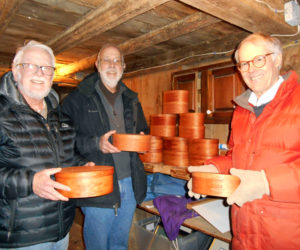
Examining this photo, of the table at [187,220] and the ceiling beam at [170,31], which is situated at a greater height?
the ceiling beam at [170,31]

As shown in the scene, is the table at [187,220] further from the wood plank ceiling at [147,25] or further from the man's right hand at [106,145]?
the wood plank ceiling at [147,25]

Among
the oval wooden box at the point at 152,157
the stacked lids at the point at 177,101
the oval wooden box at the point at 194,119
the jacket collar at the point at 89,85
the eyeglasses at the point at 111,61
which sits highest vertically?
the eyeglasses at the point at 111,61

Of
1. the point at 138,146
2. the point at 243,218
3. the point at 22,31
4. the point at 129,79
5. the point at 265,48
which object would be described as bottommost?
the point at 243,218

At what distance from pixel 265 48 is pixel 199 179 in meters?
0.89

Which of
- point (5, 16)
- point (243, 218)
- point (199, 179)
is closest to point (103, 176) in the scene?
point (199, 179)

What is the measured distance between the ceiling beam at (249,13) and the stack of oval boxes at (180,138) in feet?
3.74

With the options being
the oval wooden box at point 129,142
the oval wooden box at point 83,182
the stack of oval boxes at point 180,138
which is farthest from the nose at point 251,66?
the stack of oval boxes at point 180,138

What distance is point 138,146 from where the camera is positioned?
197cm

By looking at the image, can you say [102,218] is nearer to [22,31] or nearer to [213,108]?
[213,108]

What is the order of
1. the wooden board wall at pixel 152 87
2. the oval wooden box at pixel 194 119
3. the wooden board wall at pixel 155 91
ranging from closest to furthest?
the oval wooden box at pixel 194 119
the wooden board wall at pixel 155 91
the wooden board wall at pixel 152 87

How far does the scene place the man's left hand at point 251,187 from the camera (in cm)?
121

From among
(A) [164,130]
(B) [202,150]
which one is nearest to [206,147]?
(B) [202,150]

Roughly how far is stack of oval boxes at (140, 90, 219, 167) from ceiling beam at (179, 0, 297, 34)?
1.14 meters

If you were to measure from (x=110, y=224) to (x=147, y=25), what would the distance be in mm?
2097
